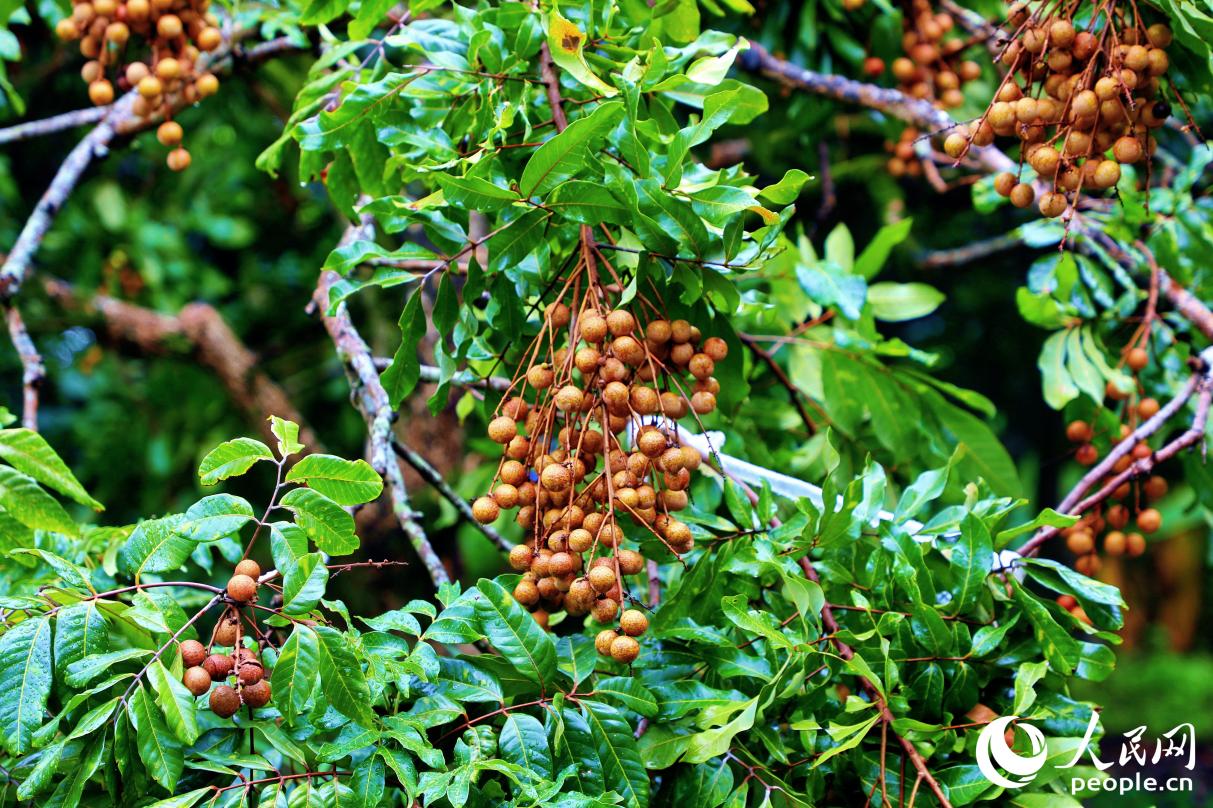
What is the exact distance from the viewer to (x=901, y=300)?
182 cm

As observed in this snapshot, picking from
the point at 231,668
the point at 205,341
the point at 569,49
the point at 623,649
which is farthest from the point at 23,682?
Answer: the point at 205,341

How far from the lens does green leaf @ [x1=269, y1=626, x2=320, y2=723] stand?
2.78 ft

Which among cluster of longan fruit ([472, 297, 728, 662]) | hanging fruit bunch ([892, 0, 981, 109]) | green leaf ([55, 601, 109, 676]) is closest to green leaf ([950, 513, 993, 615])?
cluster of longan fruit ([472, 297, 728, 662])

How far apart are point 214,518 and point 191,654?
11 cm

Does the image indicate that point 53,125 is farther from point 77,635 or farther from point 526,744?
point 526,744

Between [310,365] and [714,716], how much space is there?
106 inches

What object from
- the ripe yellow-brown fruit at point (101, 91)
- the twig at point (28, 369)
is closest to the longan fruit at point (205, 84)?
the ripe yellow-brown fruit at point (101, 91)

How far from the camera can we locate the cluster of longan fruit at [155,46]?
1604mm

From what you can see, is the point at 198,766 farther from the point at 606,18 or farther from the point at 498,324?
the point at 606,18

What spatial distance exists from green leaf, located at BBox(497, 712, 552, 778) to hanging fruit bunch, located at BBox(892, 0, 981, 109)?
1477 mm

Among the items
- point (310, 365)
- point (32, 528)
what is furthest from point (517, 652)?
point (310, 365)

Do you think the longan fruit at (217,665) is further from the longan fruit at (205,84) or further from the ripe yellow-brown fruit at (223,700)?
the longan fruit at (205,84)

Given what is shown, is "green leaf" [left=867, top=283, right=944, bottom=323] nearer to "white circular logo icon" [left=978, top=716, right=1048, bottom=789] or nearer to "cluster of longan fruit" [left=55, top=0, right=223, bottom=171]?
"white circular logo icon" [left=978, top=716, right=1048, bottom=789]

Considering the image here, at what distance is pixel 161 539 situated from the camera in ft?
3.09
